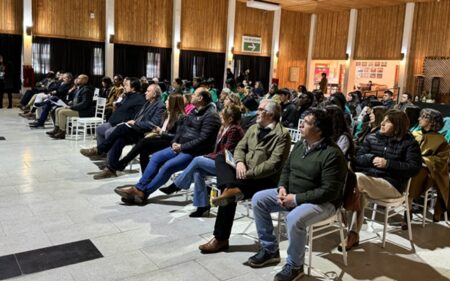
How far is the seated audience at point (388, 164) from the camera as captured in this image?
3.64 meters

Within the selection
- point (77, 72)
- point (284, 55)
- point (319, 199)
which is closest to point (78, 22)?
point (77, 72)

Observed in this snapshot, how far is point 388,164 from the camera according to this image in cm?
365

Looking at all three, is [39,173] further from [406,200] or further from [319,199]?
[406,200]

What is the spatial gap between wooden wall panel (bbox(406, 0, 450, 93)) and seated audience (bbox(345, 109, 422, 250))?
1355 centimetres

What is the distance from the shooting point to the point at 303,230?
288 centimetres

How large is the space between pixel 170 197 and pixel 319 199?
233 centimetres

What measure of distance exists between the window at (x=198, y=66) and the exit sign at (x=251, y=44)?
223 cm

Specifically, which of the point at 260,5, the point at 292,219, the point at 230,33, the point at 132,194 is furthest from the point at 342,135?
the point at 230,33

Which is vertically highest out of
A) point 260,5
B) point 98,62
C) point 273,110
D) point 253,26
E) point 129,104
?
point 260,5

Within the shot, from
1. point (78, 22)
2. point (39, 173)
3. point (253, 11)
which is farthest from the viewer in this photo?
point (253, 11)

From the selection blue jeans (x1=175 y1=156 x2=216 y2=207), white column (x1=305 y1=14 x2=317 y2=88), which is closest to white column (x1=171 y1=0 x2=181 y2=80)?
white column (x1=305 y1=14 x2=317 y2=88)

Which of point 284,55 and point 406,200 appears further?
point 284,55

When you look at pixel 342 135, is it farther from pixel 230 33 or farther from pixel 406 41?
pixel 230 33

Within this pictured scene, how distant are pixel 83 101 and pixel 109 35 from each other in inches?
308
